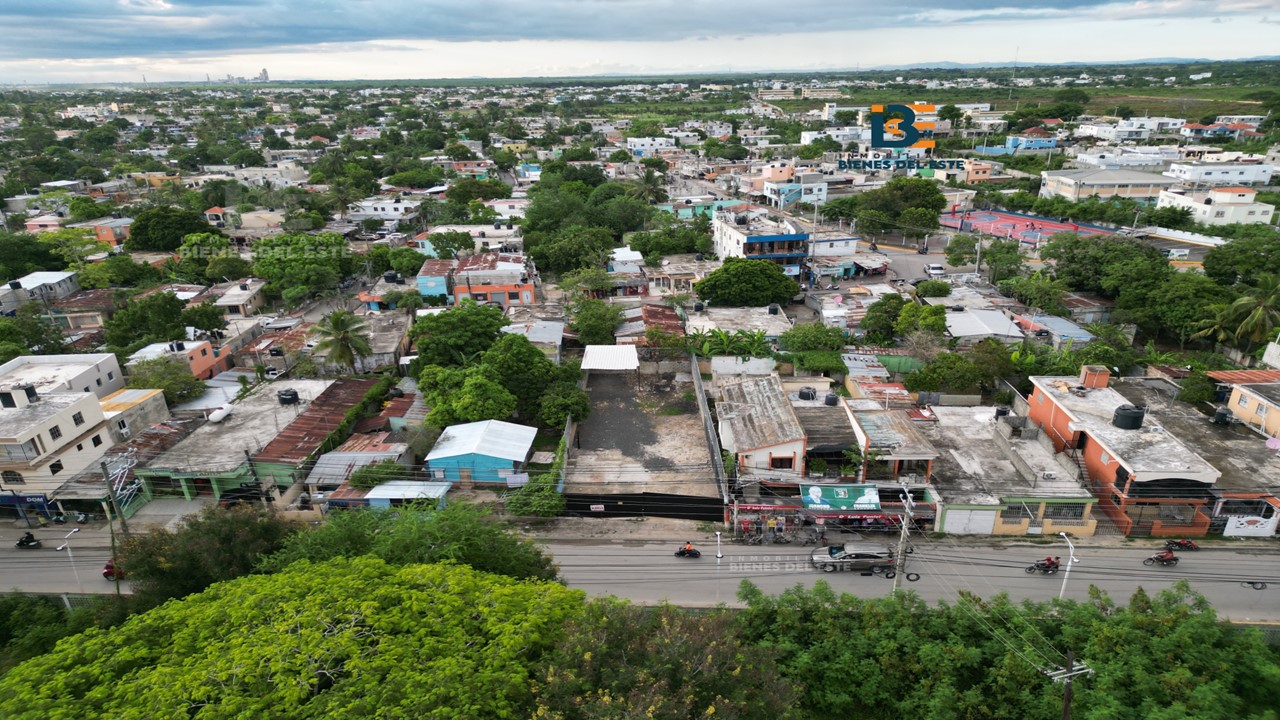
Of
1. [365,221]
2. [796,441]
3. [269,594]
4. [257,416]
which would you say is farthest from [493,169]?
[269,594]

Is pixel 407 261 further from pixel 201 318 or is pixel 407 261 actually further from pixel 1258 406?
pixel 1258 406

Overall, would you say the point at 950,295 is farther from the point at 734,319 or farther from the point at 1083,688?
the point at 1083,688

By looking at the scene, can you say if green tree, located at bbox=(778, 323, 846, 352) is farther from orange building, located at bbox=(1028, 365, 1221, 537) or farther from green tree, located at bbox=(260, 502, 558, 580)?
green tree, located at bbox=(260, 502, 558, 580)

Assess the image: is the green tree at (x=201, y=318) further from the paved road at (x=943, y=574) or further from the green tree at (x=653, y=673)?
the green tree at (x=653, y=673)

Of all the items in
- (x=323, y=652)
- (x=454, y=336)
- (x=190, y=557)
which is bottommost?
(x=190, y=557)

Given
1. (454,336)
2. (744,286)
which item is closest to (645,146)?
(744,286)

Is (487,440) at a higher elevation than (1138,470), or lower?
→ lower

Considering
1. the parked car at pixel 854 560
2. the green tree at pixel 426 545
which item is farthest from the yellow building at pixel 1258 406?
the green tree at pixel 426 545

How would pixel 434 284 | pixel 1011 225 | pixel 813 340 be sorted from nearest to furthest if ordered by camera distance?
pixel 813 340
pixel 434 284
pixel 1011 225
